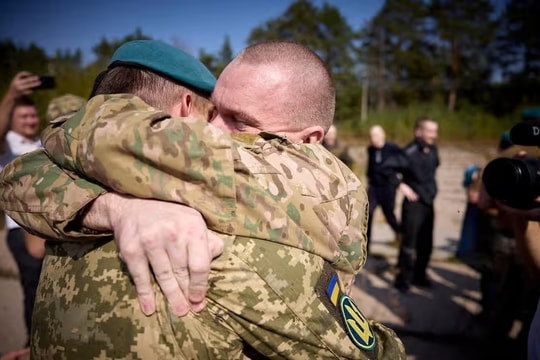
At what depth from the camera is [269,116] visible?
1004mm

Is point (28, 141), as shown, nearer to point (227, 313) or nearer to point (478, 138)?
point (227, 313)

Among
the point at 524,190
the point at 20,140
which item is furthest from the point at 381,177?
the point at 20,140

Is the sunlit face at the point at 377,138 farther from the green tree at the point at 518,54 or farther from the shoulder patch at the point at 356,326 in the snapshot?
the green tree at the point at 518,54

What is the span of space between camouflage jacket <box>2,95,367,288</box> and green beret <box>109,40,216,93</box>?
284 millimetres

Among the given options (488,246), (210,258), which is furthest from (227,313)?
(488,246)

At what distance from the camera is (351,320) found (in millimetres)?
889

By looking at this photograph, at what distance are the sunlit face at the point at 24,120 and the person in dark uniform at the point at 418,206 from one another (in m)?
3.97

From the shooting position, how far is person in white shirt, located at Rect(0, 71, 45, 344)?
2.73 meters

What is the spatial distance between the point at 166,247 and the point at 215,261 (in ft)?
0.35

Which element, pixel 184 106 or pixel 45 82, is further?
Result: pixel 45 82

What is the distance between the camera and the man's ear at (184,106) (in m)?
1.15

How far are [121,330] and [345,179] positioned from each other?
65 centimetres

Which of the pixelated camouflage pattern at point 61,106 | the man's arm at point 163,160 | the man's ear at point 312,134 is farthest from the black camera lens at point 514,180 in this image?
the pixelated camouflage pattern at point 61,106

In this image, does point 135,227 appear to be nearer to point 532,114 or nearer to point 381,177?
point 532,114
